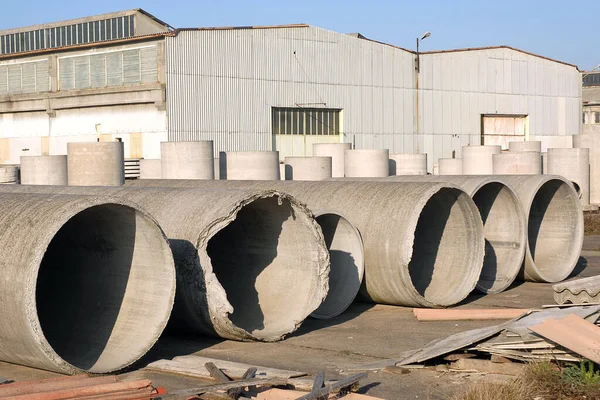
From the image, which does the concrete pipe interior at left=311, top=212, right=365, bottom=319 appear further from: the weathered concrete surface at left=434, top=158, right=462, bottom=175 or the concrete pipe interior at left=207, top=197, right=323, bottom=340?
the weathered concrete surface at left=434, top=158, right=462, bottom=175

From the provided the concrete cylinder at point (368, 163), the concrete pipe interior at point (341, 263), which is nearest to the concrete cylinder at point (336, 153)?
the concrete cylinder at point (368, 163)

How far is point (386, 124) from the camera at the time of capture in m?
36.6

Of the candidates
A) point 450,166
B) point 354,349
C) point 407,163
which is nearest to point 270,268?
point 354,349

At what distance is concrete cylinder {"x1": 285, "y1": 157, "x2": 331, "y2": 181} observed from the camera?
76.3 feet

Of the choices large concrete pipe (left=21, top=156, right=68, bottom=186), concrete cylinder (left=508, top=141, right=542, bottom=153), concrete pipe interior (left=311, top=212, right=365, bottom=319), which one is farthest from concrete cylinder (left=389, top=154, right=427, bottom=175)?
concrete pipe interior (left=311, top=212, right=365, bottom=319)

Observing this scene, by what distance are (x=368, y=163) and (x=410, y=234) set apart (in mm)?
13099

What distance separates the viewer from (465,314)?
11094mm

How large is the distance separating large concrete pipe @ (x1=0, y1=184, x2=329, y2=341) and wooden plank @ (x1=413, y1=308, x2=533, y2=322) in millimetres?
1629

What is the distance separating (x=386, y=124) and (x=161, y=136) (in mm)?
10656

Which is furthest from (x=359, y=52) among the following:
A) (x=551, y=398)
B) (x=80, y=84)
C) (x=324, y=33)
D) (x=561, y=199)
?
(x=551, y=398)

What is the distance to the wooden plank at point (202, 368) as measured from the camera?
26.2 feet

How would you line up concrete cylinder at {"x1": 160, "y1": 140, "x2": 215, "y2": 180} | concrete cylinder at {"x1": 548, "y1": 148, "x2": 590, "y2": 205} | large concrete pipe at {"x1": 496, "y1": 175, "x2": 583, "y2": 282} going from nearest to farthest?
large concrete pipe at {"x1": 496, "y1": 175, "x2": 583, "y2": 282}, concrete cylinder at {"x1": 160, "y1": 140, "x2": 215, "y2": 180}, concrete cylinder at {"x1": 548, "y1": 148, "x2": 590, "y2": 205}

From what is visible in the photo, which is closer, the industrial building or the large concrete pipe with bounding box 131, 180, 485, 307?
the large concrete pipe with bounding box 131, 180, 485, 307

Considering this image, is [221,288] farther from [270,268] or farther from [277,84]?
[277,84]
